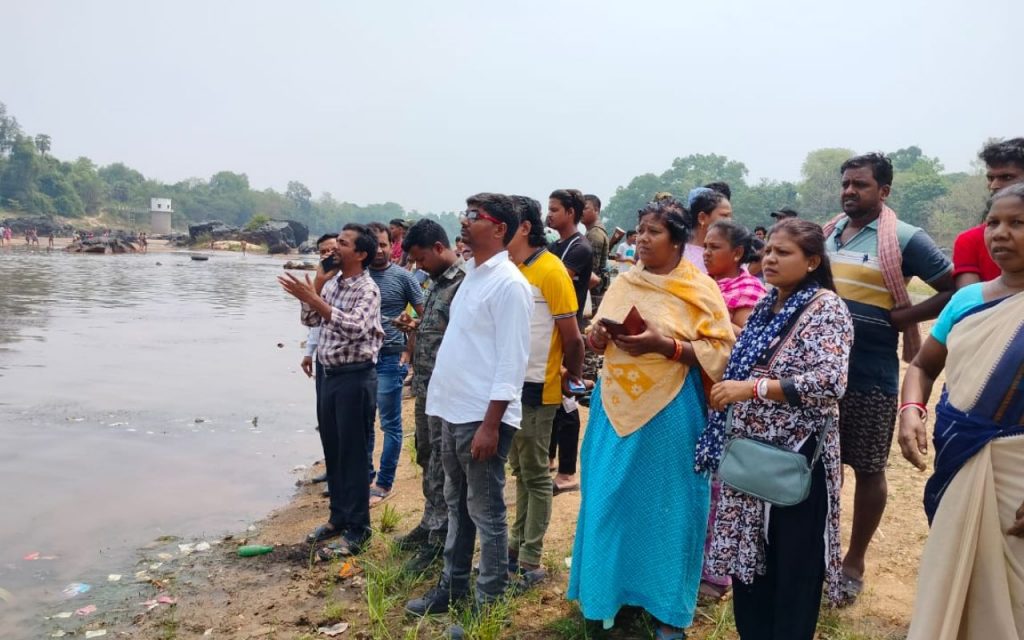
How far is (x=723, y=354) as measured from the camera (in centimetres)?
311

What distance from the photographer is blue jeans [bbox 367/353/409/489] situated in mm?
5637

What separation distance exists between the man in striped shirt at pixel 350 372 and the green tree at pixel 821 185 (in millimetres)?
51856

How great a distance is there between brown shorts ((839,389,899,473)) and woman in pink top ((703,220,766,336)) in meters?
0.64

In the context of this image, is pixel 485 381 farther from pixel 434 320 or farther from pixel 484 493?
pixel 434 320

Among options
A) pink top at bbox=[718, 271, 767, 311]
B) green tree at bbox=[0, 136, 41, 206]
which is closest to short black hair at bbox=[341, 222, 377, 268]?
pink top at bbox=[718, 271, 767, 311]

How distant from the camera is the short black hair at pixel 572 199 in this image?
4.88 metres

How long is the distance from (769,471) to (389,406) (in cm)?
360

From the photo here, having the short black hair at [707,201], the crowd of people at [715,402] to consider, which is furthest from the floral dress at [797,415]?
the short black hair at [707,201]

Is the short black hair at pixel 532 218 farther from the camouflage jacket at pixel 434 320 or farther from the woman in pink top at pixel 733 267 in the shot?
the woman in pink top at pixel 733 267

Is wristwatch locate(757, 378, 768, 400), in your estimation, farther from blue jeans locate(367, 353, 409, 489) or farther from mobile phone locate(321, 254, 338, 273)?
blue jeans locate(367, 353, 409, 489)

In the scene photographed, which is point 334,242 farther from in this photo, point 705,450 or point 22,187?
point 22,187

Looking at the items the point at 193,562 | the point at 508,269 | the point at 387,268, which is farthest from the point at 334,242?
the point at 193,562

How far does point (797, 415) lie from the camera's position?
8.61 ft

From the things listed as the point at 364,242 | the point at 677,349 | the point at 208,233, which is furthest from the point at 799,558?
the point at 208,233
